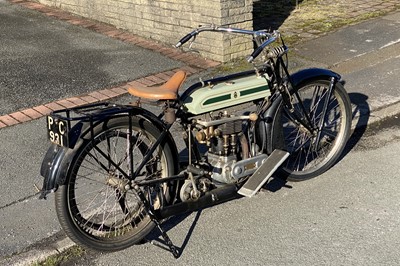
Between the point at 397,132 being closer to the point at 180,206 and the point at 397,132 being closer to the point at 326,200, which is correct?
the point at 326,200

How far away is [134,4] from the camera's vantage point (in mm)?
8461

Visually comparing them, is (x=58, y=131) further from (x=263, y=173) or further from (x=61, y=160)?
(x=263, y=173)

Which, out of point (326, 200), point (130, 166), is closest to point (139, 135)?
point (130, 166)

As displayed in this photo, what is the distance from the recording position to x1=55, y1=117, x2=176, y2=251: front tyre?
11.7 feet

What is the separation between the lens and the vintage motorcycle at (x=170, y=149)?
3572 mm

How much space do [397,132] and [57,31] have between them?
535cm

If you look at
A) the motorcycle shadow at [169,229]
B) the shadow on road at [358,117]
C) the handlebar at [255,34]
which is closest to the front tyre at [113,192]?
the motorcycle shadow at [169,229]

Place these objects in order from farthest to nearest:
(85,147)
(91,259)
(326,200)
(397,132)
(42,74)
Result: (42,74), (397,132), (326,200), (91,259), (85,147)

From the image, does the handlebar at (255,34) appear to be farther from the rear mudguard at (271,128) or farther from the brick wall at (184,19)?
the brick wall at (184,19)

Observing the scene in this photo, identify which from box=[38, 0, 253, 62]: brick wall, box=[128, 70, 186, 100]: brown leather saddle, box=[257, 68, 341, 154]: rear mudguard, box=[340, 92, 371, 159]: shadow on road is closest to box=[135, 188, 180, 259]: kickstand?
box=[128, 70, 186, 100]: brown leather saddle

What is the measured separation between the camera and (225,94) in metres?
3.91

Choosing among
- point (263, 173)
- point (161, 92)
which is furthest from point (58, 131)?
point (263, 173)

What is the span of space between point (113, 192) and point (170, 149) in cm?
52

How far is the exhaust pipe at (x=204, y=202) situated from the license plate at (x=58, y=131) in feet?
2.57
